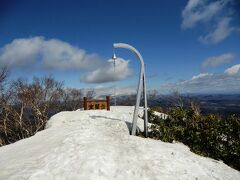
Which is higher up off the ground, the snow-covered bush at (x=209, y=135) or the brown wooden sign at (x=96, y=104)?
the brown wooden sign at (x=96, y=104)

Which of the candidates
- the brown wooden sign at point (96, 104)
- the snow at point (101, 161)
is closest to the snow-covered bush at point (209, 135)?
the snow at point (101, 161)

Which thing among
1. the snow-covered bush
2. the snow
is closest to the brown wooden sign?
the snow-covered bush

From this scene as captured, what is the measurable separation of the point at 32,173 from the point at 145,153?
5.49m

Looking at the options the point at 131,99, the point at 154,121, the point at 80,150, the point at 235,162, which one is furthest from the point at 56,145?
the point at 131,99

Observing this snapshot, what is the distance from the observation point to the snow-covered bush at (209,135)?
1619cm

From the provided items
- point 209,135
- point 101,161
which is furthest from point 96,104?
point 101,161

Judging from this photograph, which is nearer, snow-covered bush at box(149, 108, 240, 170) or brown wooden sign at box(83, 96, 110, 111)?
snow-covered bush at box(149, 108, 240, 170)

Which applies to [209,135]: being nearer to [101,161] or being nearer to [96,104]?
[101,161]

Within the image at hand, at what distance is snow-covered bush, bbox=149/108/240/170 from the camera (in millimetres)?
16188

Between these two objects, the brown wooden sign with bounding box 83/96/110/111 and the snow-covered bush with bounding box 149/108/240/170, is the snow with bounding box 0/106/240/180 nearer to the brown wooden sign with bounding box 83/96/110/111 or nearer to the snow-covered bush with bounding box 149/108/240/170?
the snow-covered bush with bounding box 149/108/240/170

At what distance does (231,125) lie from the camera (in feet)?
56.3

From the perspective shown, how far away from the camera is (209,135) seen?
17.0 meters

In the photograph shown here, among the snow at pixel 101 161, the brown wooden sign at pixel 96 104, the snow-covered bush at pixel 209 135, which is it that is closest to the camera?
the snow at pixel 101 161

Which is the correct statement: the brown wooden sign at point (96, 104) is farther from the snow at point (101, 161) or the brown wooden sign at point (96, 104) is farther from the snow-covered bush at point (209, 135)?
the snow at point (101, 161)
